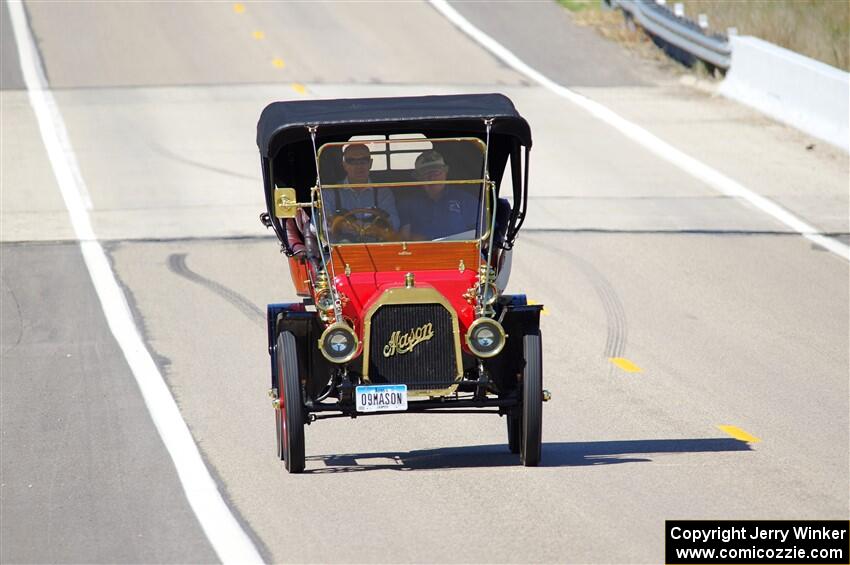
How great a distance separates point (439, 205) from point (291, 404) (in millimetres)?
1956

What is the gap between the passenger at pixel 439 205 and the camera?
1041 centimetres

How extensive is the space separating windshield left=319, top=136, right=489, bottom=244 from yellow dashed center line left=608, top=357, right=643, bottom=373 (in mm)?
3245

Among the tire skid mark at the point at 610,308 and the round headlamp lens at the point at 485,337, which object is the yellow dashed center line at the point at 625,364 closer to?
the tire skid mark at the point at 610,308

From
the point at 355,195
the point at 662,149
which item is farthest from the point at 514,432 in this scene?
the point at 662,149

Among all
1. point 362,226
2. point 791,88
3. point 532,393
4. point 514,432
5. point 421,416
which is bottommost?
point 421,416

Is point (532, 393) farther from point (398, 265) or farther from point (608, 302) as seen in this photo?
point (608, 302)

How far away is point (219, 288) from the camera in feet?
53.4

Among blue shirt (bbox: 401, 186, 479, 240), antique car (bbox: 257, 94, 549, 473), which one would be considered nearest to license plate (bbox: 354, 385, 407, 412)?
antique car (bbox: 257, 94, 549, 473)

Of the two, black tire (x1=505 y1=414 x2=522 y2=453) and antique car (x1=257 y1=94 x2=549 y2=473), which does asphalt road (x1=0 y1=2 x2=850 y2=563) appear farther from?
antique car (x1=257 y1=94 x2=549 y2=473)

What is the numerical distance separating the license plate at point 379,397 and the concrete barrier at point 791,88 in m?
15.1

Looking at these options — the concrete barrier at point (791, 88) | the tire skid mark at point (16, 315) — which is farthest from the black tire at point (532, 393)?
the concrete barrier at point (791, 88)

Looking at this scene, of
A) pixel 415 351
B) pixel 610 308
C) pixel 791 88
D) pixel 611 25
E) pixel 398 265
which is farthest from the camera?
pixel 611 25

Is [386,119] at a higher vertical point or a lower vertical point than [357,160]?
higher

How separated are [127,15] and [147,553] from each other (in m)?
25.7
